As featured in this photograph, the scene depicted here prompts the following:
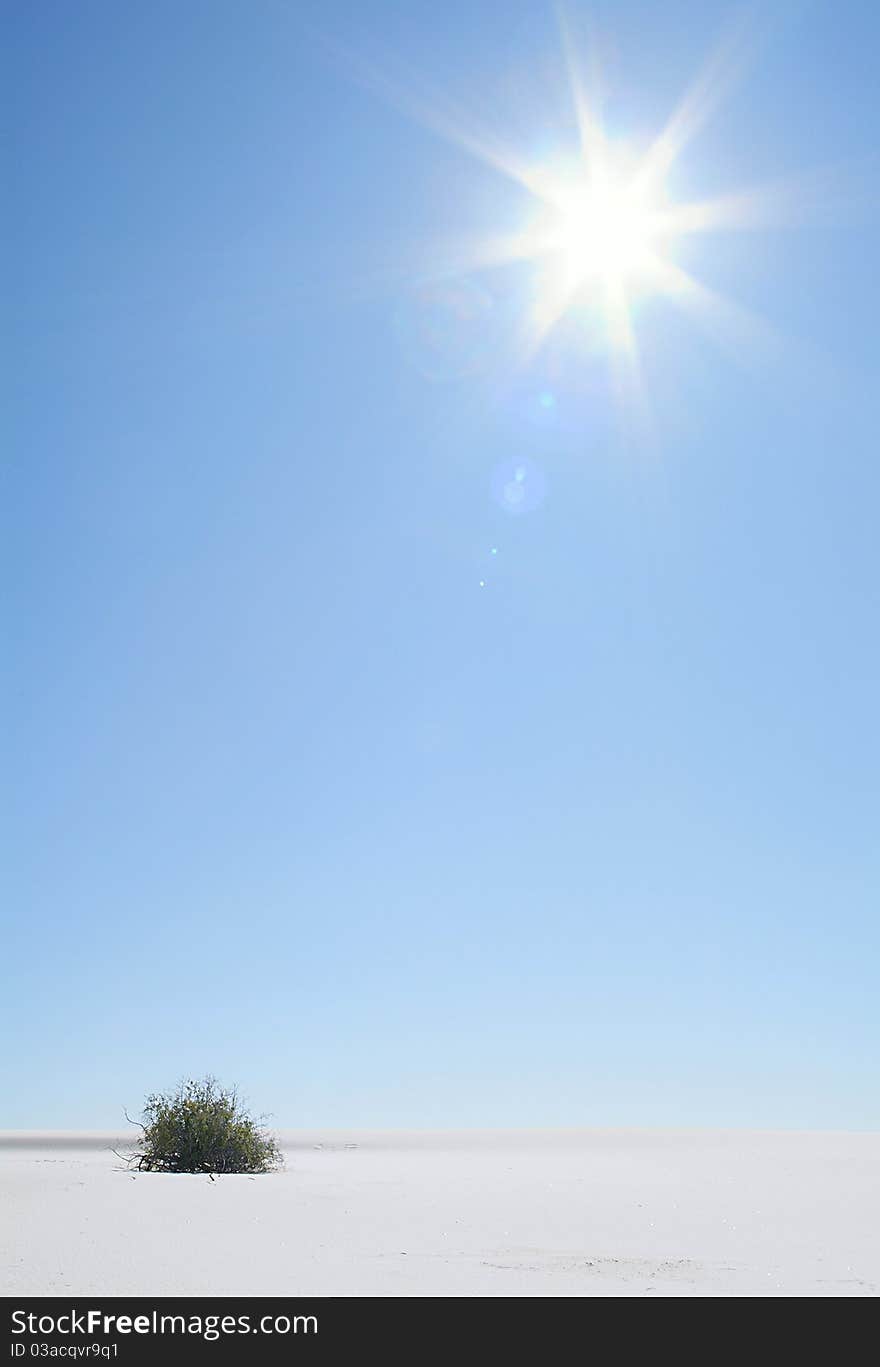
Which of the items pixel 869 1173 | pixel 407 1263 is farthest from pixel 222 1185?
pixel 869 1173

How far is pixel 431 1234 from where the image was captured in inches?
552

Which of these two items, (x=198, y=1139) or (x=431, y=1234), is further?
(x=198, y=1139)

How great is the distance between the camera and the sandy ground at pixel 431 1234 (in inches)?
410

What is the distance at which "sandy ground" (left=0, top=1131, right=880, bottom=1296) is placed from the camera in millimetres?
10414

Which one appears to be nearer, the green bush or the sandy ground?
the sandy ground

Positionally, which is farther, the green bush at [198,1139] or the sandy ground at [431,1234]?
the green bush at [198,1139]

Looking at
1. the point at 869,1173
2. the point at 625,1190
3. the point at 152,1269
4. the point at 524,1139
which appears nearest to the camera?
the point at 152,1269
